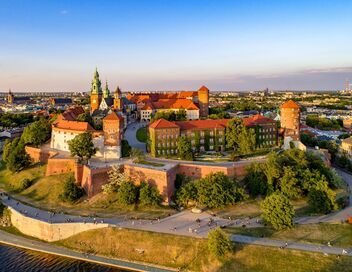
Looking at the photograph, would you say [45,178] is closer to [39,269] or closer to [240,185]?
[39,269]

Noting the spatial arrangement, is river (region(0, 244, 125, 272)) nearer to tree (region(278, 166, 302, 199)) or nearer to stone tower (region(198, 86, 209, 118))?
tree (region(278, 166, 302, 199))

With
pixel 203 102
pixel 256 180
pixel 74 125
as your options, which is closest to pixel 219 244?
pixel 256 180

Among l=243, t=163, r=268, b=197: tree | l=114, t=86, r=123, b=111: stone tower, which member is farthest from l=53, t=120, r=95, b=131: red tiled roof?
l=243, t=163, r=268, b=197: tree

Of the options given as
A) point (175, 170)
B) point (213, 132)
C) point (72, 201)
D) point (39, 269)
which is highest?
point (213, 132)

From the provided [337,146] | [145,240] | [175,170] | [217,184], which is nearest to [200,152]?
[175,170]

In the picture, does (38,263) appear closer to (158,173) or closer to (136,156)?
(158,173)

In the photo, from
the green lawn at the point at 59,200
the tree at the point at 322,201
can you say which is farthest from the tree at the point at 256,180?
the green lawn at the point at 59,200

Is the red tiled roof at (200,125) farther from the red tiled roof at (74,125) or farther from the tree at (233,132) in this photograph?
the red tiled roof at (74,125)
